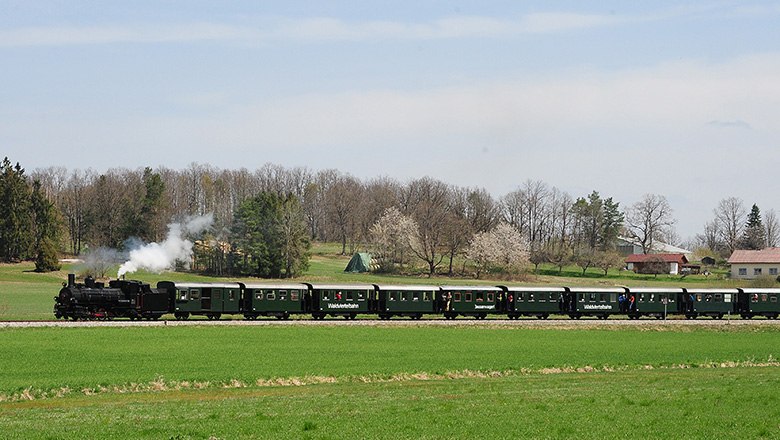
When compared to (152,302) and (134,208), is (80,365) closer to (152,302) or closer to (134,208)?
(152,302)

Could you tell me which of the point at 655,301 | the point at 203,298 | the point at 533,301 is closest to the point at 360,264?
the point at 655,301

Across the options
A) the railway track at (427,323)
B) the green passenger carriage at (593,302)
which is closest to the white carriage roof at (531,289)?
the green passenger carriage at (593,302)

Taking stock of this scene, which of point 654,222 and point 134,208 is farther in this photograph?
point 654,222

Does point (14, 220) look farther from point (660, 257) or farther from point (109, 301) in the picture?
point (660, 257)

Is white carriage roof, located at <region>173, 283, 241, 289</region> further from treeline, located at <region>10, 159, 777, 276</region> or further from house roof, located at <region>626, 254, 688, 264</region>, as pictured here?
house roof, located at <region>626, 254, 688, 264</region>

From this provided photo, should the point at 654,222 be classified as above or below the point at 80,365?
above

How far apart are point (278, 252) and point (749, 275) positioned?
62.2 metres

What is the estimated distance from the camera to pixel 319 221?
18350cm

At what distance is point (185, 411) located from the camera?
872 inches

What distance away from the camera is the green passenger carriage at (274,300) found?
58469 millimetres

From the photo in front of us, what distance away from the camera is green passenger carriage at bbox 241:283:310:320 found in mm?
58469

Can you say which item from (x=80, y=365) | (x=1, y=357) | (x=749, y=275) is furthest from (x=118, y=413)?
(x=749, y=275)

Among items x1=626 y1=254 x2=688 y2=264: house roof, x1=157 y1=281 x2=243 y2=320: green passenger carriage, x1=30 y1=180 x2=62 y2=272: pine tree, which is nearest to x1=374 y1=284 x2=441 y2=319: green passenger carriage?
x1=157 y1=281 x2=243 y2=320: green passenger carriage

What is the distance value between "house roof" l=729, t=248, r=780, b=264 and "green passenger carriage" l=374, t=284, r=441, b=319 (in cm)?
8172
